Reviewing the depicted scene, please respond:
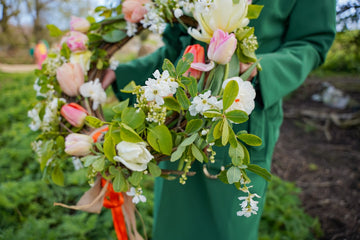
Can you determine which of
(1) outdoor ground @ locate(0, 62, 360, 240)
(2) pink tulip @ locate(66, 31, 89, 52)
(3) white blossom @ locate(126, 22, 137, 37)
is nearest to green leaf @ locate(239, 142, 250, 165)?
(3) white blossom @ locate(126, 22, 137, 37)

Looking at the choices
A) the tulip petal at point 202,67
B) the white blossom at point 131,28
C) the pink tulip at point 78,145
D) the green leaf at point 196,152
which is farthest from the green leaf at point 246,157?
the white blossom at point 131,28

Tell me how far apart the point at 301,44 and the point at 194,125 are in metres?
0.64

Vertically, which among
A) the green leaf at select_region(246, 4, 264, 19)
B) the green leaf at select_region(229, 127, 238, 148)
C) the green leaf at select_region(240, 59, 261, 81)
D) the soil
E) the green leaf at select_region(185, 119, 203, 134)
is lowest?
the soil

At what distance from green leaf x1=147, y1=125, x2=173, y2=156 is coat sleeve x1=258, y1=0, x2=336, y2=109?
395 mm

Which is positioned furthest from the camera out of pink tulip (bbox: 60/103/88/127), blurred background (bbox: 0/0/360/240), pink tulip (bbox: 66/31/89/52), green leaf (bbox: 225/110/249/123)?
blurred background (bbox: 0/0/360/240)

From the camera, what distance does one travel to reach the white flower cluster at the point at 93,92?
3.13 feet

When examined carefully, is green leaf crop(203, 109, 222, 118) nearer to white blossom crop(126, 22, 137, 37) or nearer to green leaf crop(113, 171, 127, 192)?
green leaf crop(113, 171, 127, 192)

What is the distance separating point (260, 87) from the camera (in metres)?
0.84

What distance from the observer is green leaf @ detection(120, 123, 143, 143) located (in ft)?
1.99

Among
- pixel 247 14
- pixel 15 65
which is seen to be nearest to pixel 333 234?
pixel 247 14

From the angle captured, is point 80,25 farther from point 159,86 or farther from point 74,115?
point 159,86

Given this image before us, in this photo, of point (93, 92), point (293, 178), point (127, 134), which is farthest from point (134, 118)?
point (293, 178)

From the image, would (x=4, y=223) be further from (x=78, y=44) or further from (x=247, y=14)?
(x=247, y=14)

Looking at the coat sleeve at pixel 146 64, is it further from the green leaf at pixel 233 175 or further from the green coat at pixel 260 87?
the green leaf at pixel 233 175
